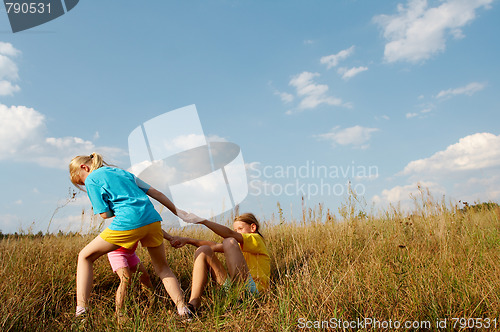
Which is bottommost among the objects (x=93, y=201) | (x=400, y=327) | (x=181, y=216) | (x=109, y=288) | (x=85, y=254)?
(x=400, y=327)

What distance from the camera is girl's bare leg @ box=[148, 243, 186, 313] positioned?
111 inches

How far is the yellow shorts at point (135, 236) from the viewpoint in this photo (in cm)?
268

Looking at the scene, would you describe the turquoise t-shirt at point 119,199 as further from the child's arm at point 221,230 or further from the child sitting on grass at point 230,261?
the child's arm at point 221,230

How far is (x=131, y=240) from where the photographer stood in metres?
2.71

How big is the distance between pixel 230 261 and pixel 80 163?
1.54 m

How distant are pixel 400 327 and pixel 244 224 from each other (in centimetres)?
160

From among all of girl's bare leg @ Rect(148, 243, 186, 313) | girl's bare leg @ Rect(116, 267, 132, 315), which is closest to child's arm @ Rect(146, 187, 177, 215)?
girl's bare leg @ Rect(148, 243, 186, 313)

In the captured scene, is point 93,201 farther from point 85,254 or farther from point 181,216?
point 181,216

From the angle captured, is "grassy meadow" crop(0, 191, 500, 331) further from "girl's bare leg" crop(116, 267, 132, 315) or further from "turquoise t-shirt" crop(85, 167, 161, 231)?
"turquoise t-shirt" crop(85, 167, 161, 231)

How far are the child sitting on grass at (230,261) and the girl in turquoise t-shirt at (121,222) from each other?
0.16 metres

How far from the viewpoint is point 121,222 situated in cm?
269

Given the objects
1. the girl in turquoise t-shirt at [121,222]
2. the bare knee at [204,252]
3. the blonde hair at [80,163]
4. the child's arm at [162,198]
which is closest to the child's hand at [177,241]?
the girl in turquoise t-shirt at [121,222]

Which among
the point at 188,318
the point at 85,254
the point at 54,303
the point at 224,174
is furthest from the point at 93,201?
the point at 224,174

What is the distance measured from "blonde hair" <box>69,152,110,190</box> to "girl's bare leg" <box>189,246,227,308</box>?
3.81 ft
